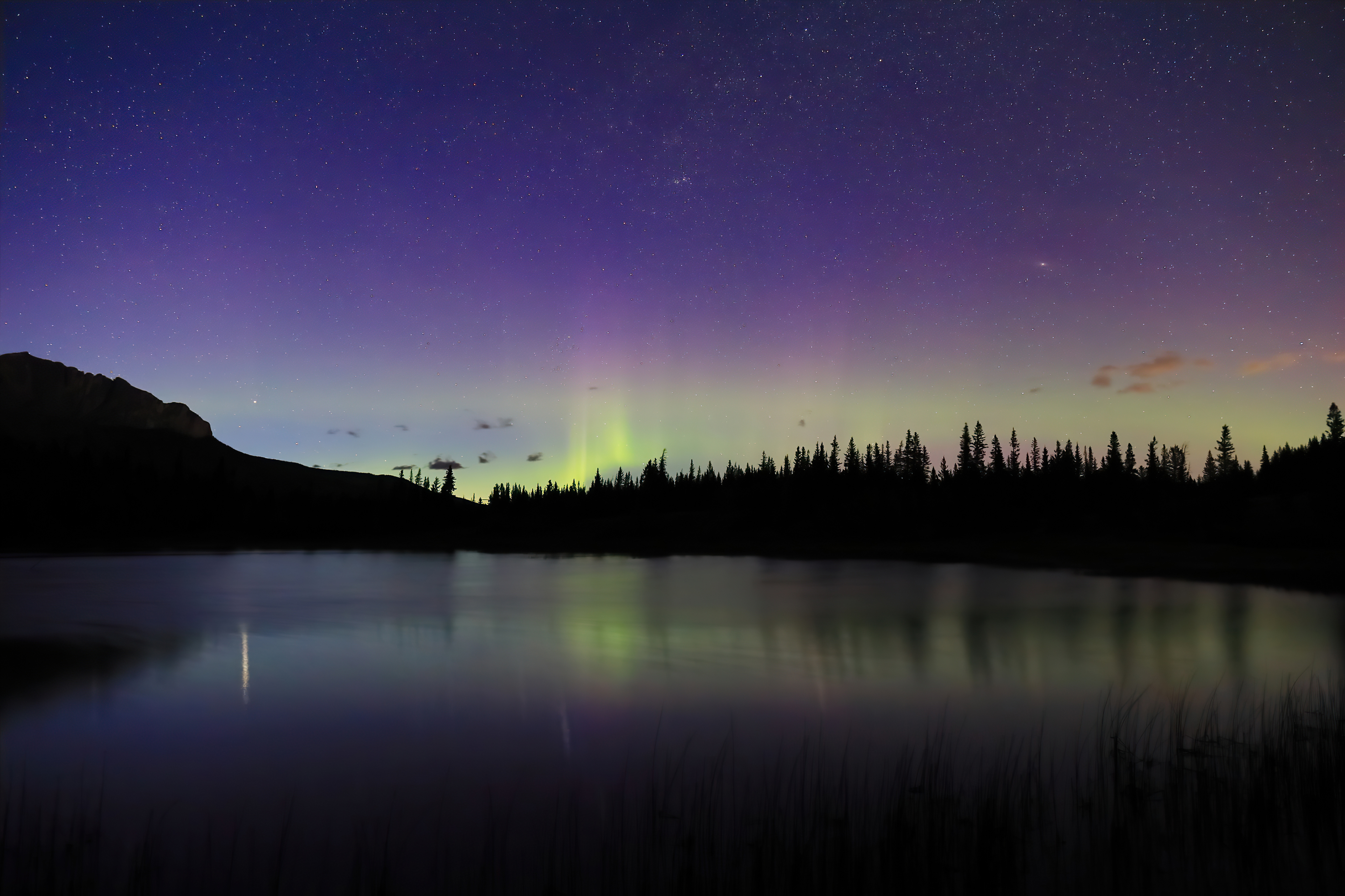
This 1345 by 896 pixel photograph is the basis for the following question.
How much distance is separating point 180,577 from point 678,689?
65044 mm

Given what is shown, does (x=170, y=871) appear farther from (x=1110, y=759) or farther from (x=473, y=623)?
(x=473, y=623)

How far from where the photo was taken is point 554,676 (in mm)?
25594

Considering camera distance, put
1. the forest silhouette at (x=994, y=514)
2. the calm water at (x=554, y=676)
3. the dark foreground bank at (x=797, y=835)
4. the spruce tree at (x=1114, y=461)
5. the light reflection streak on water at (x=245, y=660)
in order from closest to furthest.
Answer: the dark foreground bank at (x=797, y=835) < the calm water at (x=554, y=676) < the light reflection streak on water at (x=245, y=660) < the forest silhouette at (x=994, y=514) < the spruce tree at (x=1114, y=461)

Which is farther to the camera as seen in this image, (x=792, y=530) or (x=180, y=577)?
(x=792, y=530)

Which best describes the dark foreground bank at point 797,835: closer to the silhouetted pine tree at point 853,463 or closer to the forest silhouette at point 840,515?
the forest silhouette at point 840,515

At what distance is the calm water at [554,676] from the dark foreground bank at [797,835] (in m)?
1.18

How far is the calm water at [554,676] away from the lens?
1516 centimetres

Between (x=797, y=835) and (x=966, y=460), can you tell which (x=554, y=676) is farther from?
(x=966, y=460)

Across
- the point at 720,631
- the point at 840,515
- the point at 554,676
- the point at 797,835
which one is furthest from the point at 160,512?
the point at 797,835

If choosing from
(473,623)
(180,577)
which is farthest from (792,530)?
(473,623)

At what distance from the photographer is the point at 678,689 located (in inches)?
901

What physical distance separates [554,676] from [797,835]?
17.2 meters

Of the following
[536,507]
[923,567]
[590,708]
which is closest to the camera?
[590,708]

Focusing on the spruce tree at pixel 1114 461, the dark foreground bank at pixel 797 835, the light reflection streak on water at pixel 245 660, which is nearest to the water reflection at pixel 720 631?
the light reflection streak on water at pixel 245 660
